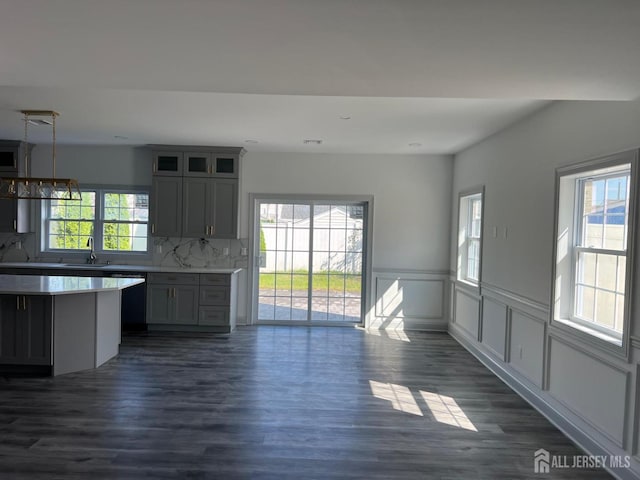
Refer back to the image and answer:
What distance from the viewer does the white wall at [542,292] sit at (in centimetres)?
281

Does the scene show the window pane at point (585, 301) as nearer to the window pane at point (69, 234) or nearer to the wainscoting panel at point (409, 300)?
the wainscoting panel at point (409, 300)

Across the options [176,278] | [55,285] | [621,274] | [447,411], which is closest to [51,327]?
[55,285]

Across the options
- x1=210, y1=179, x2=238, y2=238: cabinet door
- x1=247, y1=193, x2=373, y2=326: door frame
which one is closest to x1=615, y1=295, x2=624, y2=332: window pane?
x1=247, y1=193, x2=373, y2=326: door frame

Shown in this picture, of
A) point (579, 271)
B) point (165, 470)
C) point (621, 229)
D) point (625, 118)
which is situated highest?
point (625, 118)

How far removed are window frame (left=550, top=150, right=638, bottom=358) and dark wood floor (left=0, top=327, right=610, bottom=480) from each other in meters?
0.80

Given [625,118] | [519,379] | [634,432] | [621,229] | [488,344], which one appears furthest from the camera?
[488,344]

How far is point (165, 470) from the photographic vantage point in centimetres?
271

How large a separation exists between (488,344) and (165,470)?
3576 mm

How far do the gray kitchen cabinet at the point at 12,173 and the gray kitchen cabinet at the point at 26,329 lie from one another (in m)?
2.53

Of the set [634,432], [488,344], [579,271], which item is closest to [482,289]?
[488,344]

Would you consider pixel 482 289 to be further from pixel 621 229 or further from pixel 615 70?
pixel 615 70

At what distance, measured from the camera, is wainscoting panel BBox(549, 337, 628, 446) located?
279cm

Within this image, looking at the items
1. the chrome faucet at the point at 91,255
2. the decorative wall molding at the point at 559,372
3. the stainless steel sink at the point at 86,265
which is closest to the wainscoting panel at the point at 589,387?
the decorative wall molding at the point at 559,372

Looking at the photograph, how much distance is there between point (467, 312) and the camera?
5.76 m
